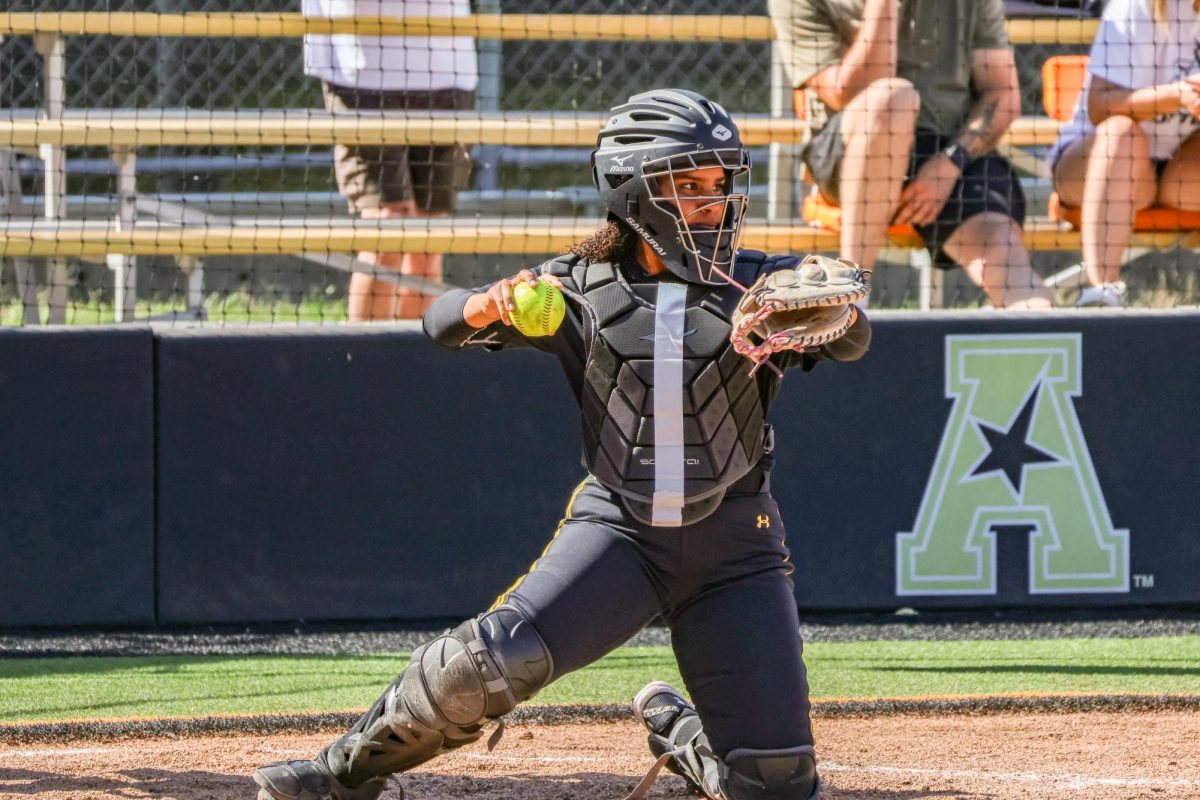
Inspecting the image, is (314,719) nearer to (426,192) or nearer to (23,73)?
(426,192)

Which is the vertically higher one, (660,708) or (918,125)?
(918,125)

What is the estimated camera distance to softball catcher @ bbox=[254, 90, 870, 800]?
3.33 m

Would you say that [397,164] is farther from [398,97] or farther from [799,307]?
[799,307]

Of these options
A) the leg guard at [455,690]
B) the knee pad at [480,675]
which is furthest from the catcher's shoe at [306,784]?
the knee pad at [480,675]

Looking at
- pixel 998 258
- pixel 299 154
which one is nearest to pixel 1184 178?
pixel 998 258

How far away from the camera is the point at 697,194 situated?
357 cm

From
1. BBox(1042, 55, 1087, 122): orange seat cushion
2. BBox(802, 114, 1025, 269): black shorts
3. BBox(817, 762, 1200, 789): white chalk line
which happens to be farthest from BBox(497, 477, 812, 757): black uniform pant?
BBox(1042, 55, 1087, 122): orange seat cushion

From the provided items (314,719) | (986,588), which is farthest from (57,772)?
(986,588)

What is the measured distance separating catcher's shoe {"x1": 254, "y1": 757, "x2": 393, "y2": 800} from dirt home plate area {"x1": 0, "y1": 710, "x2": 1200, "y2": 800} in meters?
0.43

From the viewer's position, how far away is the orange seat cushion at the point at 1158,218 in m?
6.76

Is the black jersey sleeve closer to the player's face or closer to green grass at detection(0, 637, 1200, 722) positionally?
the player's face

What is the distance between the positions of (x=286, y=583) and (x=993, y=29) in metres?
3.67

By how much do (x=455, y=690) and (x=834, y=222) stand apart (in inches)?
153

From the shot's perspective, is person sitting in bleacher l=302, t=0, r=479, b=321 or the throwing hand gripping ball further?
person sitting in bleacher l=302, t=0, r=479, b=321
